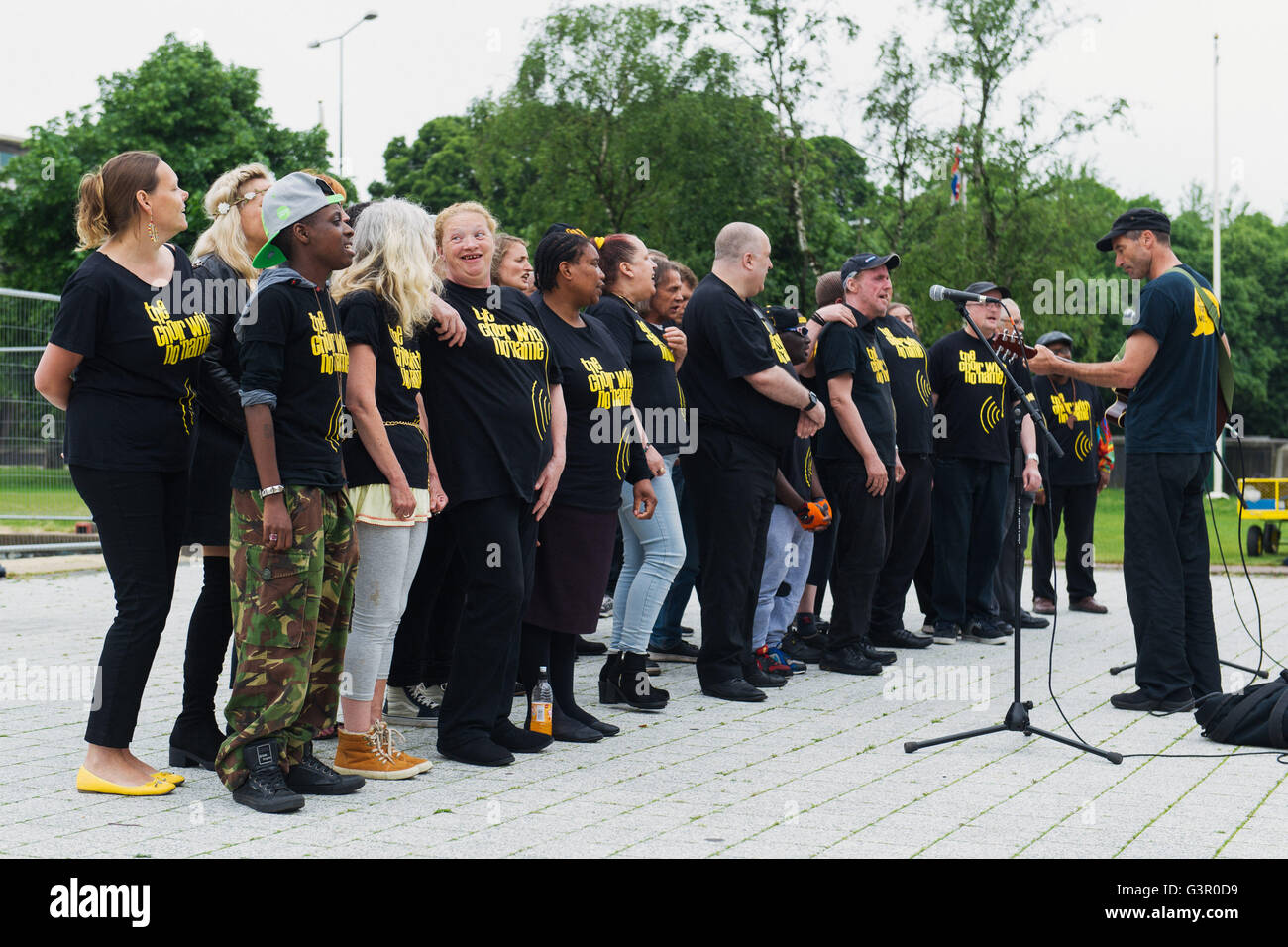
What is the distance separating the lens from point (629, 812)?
4504 millimetres

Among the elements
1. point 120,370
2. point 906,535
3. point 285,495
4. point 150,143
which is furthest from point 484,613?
point 150,143

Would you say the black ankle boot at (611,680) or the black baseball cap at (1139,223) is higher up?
the black baseball cap at (1139,223)

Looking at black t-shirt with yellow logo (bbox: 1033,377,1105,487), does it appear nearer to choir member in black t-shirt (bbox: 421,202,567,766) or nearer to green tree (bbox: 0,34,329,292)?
choir member in black t-shirt (bbox: 421,202,567,766)

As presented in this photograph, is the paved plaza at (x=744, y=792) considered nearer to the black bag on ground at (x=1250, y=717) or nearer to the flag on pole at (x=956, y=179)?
the black bag on ground at (x=1250, y=717)

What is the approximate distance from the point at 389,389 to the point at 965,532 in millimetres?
5086

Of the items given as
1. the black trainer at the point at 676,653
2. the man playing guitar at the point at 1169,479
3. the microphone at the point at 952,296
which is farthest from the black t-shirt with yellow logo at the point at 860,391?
the microphone at the point at 952,296

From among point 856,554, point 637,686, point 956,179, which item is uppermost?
point 956,179

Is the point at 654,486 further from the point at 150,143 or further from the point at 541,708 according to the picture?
the point at 150,143

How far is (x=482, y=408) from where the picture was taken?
205 inches

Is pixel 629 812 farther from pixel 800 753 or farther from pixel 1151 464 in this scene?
pixel 1151 464

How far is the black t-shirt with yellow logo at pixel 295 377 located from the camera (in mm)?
4406

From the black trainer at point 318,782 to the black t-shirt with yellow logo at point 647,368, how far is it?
8.59ft
